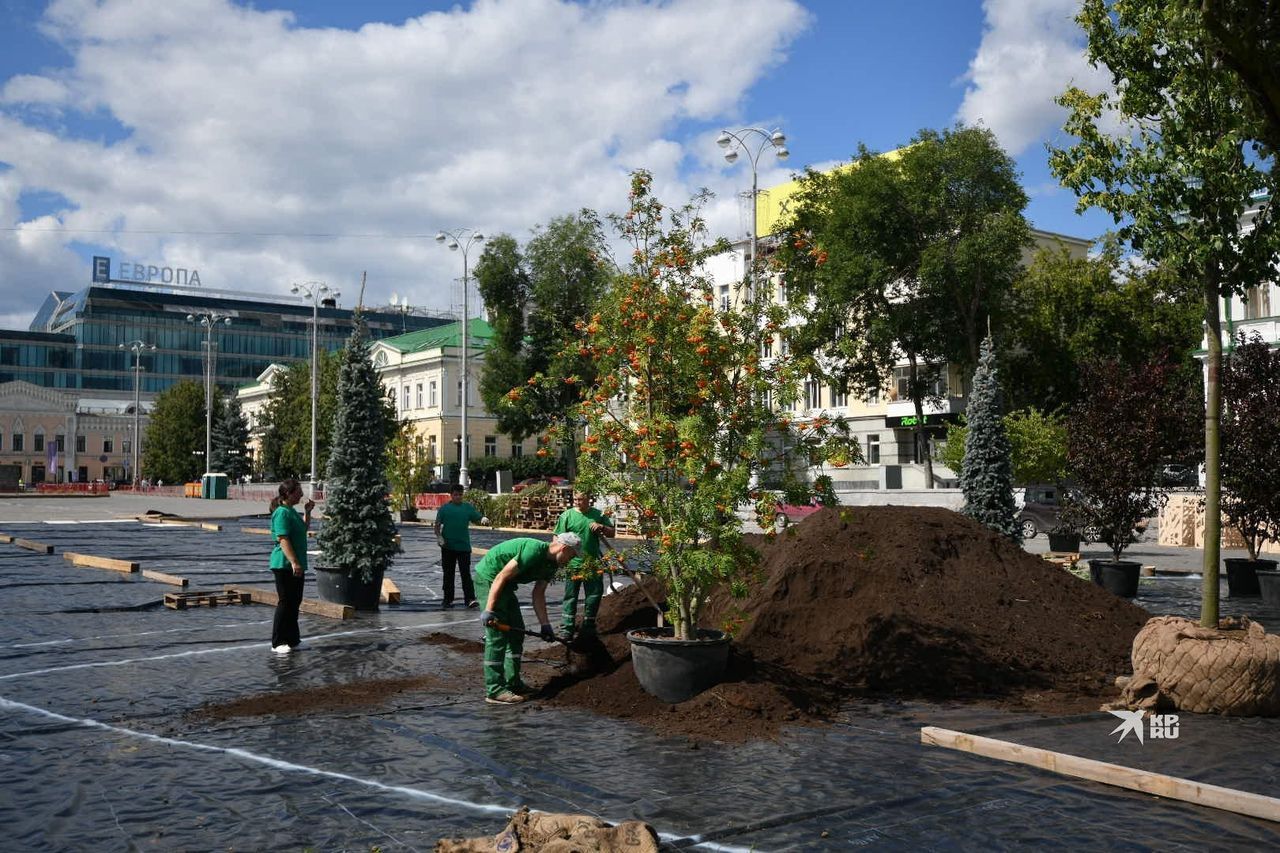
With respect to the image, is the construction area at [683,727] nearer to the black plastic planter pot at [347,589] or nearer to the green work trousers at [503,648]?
the green work trousers at [503,648]

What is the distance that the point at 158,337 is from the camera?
133125 mm

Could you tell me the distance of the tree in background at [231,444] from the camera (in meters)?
84.9

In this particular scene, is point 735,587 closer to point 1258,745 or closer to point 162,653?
point 1258,745

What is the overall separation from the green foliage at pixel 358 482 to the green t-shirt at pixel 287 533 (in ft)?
9.91

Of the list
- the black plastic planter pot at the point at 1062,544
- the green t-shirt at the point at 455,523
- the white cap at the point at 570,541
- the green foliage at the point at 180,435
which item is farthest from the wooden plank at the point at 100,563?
the green foliage at the point at 180,435

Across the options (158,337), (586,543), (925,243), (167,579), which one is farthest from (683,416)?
(158,337)

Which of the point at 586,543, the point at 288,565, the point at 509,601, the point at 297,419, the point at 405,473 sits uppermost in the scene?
the point at 297,419

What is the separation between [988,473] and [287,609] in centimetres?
1244

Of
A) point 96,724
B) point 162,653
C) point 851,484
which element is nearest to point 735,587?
point 96,724

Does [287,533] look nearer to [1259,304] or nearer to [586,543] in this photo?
[586,543]

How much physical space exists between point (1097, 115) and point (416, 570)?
16.1 metres

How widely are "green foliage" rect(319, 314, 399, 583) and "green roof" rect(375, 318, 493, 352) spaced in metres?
67.7

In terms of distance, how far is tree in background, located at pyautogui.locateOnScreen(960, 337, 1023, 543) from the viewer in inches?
738

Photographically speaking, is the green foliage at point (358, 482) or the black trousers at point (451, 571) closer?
the green foliage at point (358, 482)
